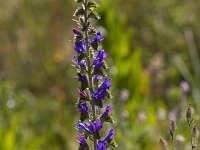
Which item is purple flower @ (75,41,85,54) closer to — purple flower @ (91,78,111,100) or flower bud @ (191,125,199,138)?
purple flower @ (91,78,111,100)

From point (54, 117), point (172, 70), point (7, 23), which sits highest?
point (7, 23)

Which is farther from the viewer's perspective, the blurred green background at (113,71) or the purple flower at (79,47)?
the blurred green background at (113,71)

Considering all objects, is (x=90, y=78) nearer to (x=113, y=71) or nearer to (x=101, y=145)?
(x=101, y=145)

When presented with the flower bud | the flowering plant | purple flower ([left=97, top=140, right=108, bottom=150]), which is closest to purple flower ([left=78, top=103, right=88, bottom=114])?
the flowering plant

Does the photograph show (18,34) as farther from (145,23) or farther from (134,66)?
(134,66)

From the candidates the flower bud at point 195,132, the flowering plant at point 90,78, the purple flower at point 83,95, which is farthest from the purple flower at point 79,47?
the flower bud at point 195,132

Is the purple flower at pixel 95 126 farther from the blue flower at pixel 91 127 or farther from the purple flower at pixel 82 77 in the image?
the purple flower at pixel 82 77

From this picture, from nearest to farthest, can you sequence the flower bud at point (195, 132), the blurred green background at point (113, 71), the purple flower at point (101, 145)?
1. the purple flower at point (101, 145)
2. the flower bud at point (195, 132)
3. the blurred green background at point (113, 71)

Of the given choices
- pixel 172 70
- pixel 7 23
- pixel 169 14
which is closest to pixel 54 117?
pixel 172 70
